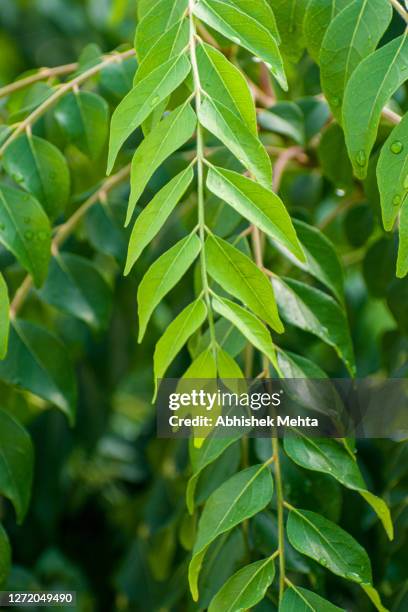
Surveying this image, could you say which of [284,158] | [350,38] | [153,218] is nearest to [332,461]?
[153,218]

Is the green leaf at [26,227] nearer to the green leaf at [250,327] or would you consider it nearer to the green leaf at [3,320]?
the green leaf at [3,320]

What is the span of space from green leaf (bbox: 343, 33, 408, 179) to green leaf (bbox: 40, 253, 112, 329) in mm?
537

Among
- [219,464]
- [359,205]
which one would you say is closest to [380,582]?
[219,464]

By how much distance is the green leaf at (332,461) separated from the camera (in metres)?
0.83

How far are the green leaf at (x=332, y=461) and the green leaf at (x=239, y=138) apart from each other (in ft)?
0.89

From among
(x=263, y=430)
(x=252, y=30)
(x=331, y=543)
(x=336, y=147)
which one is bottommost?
(x=331, y=543)

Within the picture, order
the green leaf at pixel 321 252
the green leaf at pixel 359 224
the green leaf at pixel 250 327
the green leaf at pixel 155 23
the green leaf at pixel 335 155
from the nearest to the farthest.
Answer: the green leaf at pixel 250 327 → the green leaf at pixel 155 23 → the green leaf at pixel 321 252 → the green leaf at pixel 335 155 → the green leaf at pixel 359 224

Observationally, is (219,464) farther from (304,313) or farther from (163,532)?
(163,532)

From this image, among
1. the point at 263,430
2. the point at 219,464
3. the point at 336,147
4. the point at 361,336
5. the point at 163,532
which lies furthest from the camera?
the point at 361,336

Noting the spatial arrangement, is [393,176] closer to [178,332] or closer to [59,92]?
[178,332]

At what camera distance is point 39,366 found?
112cm

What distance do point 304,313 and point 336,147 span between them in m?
0.29

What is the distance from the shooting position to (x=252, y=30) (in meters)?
0.77

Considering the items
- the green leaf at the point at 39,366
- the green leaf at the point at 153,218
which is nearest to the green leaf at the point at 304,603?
the green leaf at the point at 153,218
